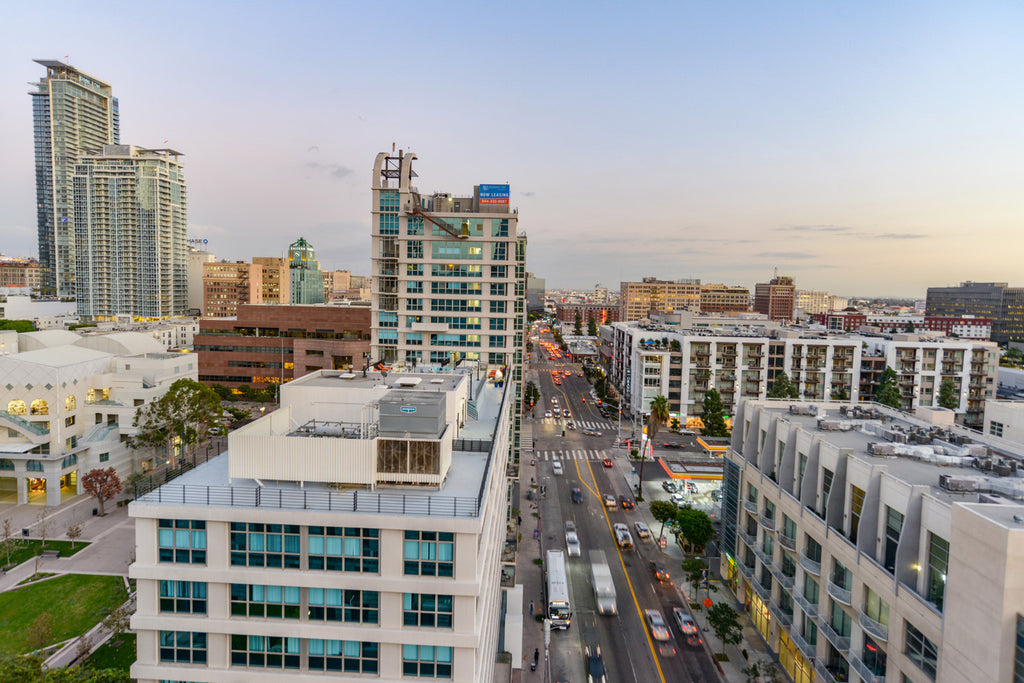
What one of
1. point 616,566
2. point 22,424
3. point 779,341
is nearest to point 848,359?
point 779,341

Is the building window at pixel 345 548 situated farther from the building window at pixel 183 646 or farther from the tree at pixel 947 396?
the tree at pixel 947 396

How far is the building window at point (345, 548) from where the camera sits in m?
26.3

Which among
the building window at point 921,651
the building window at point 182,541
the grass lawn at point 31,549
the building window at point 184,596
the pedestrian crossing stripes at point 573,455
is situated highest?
the building window at point 182,541

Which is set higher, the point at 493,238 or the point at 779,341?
the point at 493,238

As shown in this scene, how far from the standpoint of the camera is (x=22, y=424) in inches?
2837

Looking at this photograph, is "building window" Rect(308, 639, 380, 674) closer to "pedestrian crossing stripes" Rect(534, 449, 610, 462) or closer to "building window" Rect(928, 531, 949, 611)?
"building window" Rect(928, 531, 949, 611)

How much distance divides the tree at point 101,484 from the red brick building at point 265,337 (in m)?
62.1

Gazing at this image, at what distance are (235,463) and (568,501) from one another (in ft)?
208

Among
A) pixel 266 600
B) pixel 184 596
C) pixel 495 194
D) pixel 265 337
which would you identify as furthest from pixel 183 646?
pixel 265 337

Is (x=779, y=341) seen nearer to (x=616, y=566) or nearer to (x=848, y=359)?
(x=848, y=359)

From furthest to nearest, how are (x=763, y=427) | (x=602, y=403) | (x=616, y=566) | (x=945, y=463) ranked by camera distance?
1. (x=602, y=403)
2. (x=616, y=566)
3. (x=763, y=427)
4. (x=945, y=463)

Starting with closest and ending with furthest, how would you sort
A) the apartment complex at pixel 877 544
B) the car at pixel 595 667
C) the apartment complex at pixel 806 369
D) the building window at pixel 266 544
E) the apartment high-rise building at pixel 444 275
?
the building window at pixel 266 544 → the apartment complex at pixel 877 544 → the car at pixel 595 667 → the apartment high-rise building at pixel 444 275 → the apartment complex at pixel 806 369

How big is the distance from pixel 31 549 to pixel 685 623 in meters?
69.9

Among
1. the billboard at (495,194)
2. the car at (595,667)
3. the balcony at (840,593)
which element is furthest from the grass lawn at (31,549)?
the balcony at (840,593)
